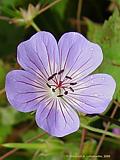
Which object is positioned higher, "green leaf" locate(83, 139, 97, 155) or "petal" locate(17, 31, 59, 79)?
"petal" locate(17, 31, 59, 79)

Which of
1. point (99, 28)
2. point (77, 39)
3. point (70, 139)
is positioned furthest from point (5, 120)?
point (77, 39)

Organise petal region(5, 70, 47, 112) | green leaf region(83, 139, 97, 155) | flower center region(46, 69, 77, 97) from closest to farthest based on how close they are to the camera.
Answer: petal region(5, 70, 47, 112) → flower center region(46, 69, 77, 97) → green leaf region(83, 139, 97, 155)

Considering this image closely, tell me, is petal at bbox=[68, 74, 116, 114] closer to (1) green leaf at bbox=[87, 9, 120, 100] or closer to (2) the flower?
(2) the flower

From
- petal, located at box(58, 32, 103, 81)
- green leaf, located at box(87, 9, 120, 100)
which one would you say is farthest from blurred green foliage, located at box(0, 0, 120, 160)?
petal, located at box(58, 32, 103, 81)

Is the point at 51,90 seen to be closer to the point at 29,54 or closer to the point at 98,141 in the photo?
the point at 29,54

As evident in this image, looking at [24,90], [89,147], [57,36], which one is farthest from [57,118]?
[57,36]

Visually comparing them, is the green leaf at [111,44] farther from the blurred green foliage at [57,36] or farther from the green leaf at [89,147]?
the green leaf at [89,147]

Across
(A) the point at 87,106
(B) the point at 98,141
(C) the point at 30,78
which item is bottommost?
(B) the point at 98,141
